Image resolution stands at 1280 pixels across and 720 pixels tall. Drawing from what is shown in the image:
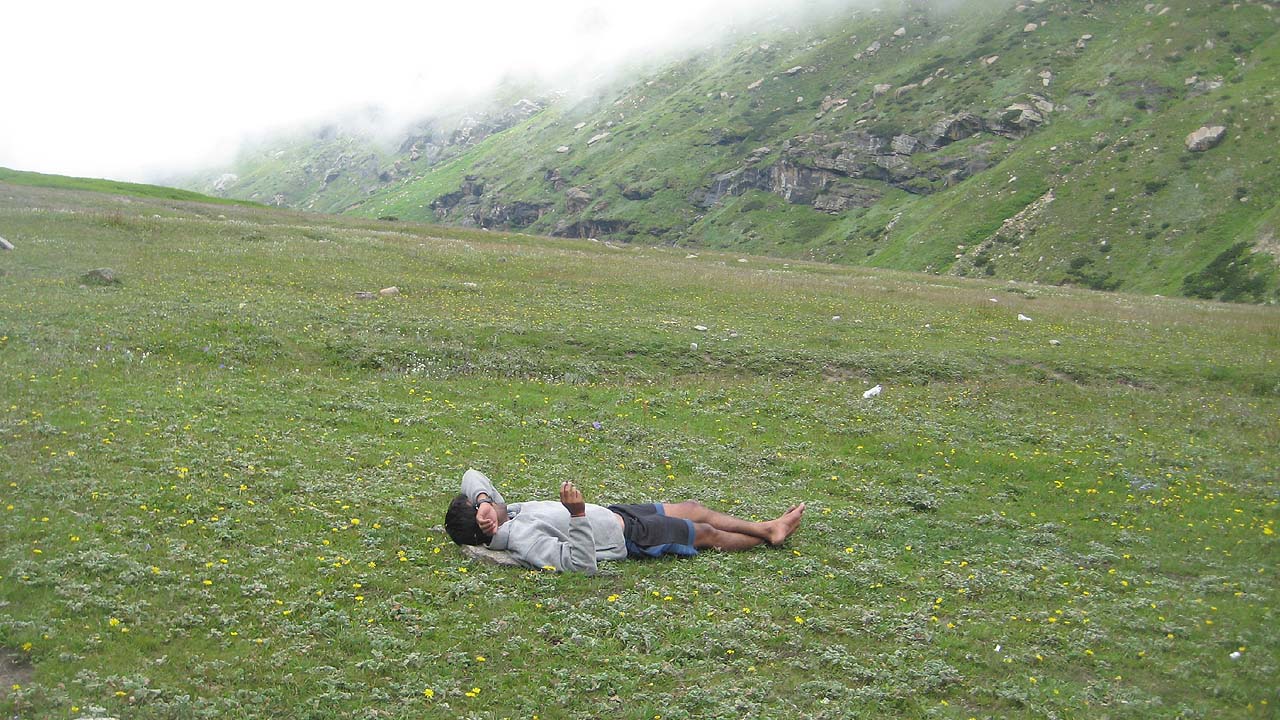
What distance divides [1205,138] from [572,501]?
15909 cm

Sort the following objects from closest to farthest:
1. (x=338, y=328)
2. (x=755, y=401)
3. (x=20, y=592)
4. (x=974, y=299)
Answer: (x=20, y=592), (x=755, y=401), (x=338, y=328), (x=974, y=299)

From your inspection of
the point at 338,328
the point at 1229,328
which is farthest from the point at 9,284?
the point at 1229,328

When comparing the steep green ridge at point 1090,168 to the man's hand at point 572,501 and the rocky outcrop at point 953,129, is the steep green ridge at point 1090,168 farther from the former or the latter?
the man's hand at point 572,501

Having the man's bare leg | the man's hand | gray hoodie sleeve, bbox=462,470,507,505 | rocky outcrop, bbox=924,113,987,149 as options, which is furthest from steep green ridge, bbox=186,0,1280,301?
gray hoodie sleeve, bbox=462,470,507,505

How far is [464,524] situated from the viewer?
12.9 metres

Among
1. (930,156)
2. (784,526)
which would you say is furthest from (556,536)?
(930,156)

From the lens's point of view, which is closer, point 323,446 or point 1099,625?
point 1099,625

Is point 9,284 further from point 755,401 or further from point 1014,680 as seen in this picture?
point 1014,680

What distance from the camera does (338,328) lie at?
28859 millimetres

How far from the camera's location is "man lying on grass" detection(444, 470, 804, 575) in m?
12.7

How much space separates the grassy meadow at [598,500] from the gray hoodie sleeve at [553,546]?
0.86 ft

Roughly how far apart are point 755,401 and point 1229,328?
113ft

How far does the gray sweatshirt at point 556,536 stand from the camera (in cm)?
1263

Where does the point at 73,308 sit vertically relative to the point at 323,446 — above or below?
above
